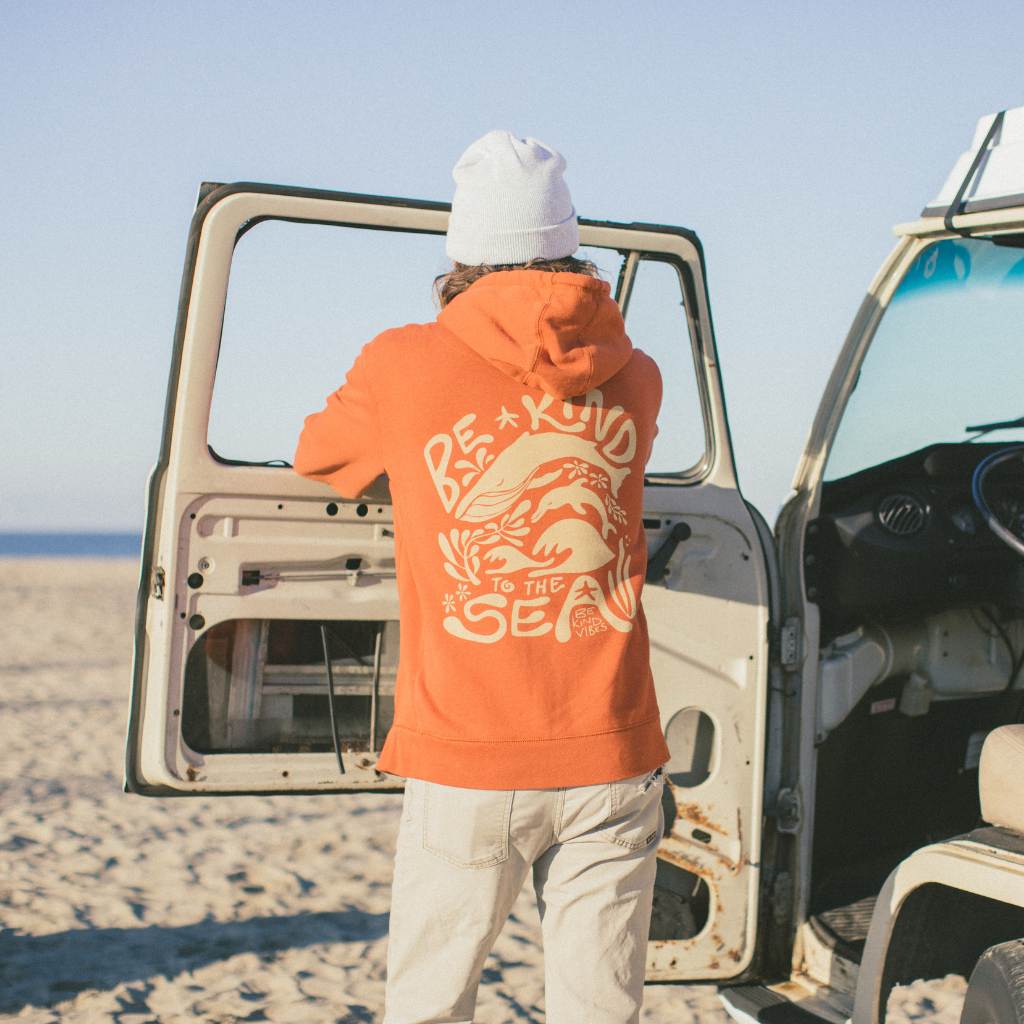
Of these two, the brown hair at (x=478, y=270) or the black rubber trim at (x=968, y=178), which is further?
the black rubber trim at (x=968, y=178)

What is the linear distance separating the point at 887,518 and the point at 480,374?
192 centimetres

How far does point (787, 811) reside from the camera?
3.45 meters

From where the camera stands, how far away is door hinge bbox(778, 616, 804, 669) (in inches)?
135

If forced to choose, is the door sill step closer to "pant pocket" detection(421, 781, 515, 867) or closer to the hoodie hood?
"pant pocket" detection(421, 781, 515, 867)

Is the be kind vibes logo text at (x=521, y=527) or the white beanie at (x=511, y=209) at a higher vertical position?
the white beanie at (x=511, y=209)

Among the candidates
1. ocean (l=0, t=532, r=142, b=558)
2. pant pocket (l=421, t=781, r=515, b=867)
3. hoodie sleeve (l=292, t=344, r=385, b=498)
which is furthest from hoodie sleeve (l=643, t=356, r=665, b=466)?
ocean (l=0, t=532, r=142, b=558)

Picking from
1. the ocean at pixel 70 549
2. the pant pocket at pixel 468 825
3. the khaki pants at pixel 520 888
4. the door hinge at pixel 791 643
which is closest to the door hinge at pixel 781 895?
the door hinge at pixel 791 643

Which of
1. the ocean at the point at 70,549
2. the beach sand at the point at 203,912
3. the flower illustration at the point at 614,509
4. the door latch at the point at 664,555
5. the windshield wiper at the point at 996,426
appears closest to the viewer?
the flower illustration at the point at 614,509

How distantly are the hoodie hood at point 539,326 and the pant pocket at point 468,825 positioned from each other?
72 centimetres

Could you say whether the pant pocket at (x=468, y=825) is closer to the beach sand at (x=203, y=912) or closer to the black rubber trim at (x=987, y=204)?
the black rubber trim at (x=987, y=204)

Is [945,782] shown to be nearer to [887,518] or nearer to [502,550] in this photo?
[887,518]

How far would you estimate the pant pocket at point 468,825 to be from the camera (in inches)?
84.2

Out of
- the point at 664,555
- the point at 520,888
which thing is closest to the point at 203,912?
the point at 664,555

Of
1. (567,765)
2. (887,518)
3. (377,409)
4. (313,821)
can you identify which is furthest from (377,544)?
(313,821)
